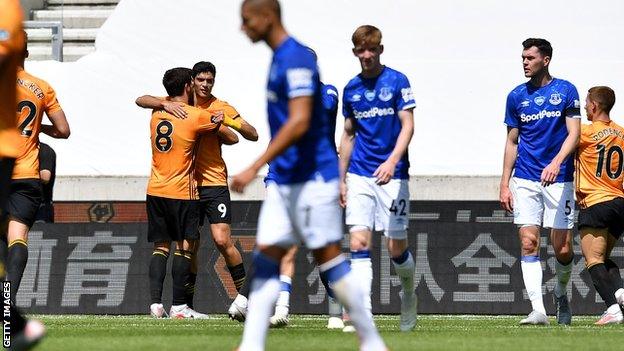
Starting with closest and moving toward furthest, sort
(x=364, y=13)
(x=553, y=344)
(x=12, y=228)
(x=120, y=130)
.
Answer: (x=553, y=344)
(x=12, y=228)
(x=120, y=130)
(x=364, y=13)

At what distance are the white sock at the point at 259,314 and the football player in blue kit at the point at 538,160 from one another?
4994mm

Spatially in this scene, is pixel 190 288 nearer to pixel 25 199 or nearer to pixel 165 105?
pixel 165 105

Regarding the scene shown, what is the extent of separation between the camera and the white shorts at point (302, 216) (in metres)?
8.04

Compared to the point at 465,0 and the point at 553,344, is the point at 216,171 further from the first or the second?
the point at 465,0

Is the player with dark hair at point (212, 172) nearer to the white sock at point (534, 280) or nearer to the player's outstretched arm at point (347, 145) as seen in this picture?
the player's outstretched arm at point (347, 145)

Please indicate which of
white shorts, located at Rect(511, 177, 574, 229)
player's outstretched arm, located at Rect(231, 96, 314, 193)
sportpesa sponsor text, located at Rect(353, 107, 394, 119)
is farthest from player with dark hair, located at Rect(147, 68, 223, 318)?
player's outstretched arm, located at Rect(231, 96, 314, 193)

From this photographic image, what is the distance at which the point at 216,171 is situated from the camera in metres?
14.3

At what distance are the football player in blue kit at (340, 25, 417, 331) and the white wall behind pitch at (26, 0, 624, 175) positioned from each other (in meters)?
12.5

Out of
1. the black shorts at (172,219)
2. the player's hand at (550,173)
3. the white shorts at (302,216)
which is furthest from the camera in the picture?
the black shorts at (172,219)

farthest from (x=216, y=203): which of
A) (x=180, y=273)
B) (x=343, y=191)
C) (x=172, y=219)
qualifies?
(x=343, y=191)

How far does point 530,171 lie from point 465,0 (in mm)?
15278

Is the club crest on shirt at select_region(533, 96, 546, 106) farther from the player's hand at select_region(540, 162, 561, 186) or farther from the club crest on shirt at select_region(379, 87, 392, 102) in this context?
the club crest on shirt at select_region(379, 87, 392, 102)

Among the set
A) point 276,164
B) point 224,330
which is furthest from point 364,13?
point 276,164

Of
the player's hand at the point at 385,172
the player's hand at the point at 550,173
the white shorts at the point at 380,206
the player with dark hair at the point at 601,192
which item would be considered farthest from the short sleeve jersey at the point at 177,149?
the player's hand at the point at 385,172
